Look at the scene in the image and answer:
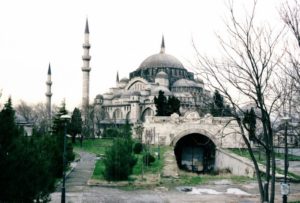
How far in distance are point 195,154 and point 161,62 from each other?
37507 mm

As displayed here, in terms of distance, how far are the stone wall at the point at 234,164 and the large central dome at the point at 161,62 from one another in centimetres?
4032

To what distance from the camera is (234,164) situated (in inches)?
1041

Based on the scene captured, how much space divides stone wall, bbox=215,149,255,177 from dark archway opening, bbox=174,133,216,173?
4.64 ft

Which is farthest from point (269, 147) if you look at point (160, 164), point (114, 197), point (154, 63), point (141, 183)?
→ point (154, 63)

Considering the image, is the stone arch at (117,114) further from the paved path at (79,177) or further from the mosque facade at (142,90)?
the paved path at (79,177)

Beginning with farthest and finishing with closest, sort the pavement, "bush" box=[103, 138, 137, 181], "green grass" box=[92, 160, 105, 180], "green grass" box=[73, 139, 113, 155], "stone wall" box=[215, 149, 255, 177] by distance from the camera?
"green grass" box=[73, 139, 113, 155] < "stone wall" box=[215, 149, 255, 177] < "green grass" box=[92, 160, 105, 180] < "bush" box=[103, 138, 137, 181] < the pavement

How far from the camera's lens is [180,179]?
19.3 m

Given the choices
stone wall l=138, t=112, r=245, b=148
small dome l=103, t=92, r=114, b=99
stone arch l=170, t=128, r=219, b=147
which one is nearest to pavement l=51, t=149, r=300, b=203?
stone arch l=170, t=128, r=219, b=147

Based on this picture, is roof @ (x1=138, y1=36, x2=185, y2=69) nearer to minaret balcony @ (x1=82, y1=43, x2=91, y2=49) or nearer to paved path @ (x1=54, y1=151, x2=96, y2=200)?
minaret balcony @ (x1=82, y1=43, x2=91, y2=49)

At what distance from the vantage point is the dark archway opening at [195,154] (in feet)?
118

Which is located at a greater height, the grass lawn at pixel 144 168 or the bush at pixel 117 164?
the bush at pixel 117 164

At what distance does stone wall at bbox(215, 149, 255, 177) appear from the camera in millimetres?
22391

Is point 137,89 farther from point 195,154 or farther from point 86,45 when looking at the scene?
point 195,154

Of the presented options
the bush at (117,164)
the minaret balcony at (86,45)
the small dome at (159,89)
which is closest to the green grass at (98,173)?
the bush at (117,164)
